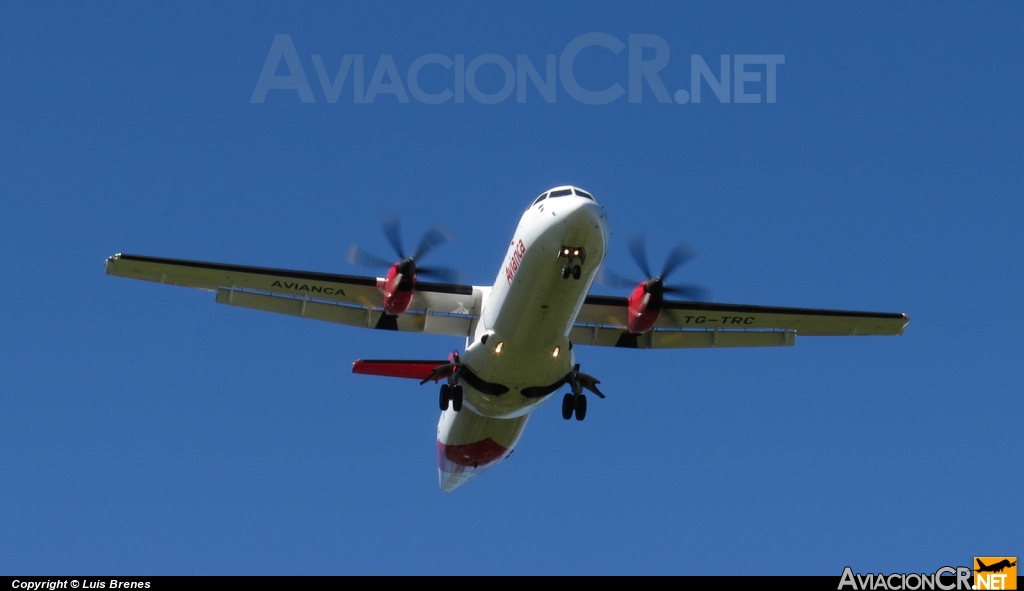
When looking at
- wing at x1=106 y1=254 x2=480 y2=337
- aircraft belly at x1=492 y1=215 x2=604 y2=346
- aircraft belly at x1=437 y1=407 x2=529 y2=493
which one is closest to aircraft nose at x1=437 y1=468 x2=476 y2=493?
aircraft belly at x1=437 y1=407 x2=529 y2=493

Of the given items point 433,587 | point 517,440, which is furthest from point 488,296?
point 433,587

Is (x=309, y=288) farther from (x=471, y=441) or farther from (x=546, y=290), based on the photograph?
(x=546, y=290)

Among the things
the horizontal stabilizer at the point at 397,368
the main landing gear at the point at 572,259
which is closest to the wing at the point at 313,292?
the horizontal stabilizer at the point at 397,368

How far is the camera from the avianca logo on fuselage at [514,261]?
61.4ft

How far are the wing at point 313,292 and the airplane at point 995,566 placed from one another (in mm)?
9451

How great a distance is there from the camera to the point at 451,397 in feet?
67.9

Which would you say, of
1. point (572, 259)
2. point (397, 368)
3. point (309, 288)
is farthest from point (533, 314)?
point (309, 288)

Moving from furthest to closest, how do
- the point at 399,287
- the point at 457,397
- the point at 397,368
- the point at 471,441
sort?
the point at 471,441
the point at 397,368
the point at 399,287
the point at 457,397

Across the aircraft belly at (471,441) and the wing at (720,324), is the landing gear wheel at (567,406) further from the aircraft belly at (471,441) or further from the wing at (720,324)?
the wing at (720,324)

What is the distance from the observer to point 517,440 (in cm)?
2302

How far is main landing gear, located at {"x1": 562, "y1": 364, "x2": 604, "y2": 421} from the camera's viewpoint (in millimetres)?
20703

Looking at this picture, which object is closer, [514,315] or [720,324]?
[514,315]

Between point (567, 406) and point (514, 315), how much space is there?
2.62 m

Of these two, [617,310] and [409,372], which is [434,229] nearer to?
[409,372]
